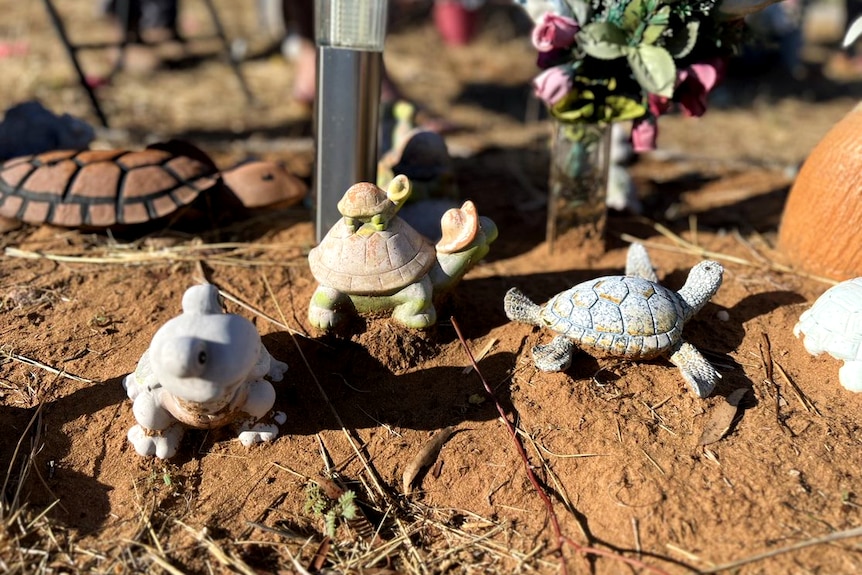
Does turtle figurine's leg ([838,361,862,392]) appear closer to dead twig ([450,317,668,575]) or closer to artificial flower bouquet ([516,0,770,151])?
dead twig ([450,317,668,575])

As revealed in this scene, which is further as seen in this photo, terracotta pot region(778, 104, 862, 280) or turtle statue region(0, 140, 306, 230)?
turtle statue region(0, 140, 306, 230)

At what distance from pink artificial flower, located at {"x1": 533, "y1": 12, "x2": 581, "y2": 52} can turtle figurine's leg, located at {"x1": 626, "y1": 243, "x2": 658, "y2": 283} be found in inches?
38.4

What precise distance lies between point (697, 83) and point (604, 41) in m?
0.46

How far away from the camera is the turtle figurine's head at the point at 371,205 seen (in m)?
2.47

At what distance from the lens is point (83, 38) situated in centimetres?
785

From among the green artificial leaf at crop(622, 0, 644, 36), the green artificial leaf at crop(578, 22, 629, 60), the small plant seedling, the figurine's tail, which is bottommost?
the small plant seedling

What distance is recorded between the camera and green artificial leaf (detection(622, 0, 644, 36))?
296 cm

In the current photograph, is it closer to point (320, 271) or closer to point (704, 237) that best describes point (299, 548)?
point (320, 271)

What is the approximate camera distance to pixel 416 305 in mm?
2615

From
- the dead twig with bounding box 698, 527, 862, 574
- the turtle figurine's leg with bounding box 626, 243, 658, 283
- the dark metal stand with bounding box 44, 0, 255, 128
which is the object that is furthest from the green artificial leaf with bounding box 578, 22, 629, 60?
the dark metal stand with bounding box 44, 0, 255, 128

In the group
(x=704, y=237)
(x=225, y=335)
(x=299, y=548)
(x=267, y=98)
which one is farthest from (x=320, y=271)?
(x=267, y=98)

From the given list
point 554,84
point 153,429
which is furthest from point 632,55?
point 153,429

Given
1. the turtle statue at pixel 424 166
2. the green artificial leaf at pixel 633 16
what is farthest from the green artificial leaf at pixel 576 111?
the turtle statue at pixel 424 166

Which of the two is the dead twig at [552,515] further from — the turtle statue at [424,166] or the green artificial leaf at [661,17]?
the green artificial leaf at [661,17]
